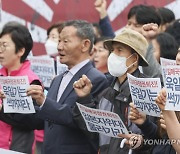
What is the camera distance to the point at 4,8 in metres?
9.48

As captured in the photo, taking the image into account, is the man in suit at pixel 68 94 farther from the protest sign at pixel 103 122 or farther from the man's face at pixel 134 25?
the man's face at pixel 134 25

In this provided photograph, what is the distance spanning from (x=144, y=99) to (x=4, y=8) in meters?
5.01

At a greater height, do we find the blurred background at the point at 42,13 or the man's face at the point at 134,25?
the blurred background at the point at 42,13

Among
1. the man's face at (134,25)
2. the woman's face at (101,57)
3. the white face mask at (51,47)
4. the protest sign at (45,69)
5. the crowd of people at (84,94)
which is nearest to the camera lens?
the crowd of people at (84,94)

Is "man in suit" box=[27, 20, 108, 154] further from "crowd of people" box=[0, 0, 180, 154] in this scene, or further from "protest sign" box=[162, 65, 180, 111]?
"protest sign" box=[162, 65, 180, 111]

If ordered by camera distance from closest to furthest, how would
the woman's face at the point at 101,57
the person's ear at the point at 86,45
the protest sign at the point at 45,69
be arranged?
the person's ear at the point at 86,45 < the protest sign at the point at 45,69 < the woman's face at the point at 101,57

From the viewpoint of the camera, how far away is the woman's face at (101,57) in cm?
797

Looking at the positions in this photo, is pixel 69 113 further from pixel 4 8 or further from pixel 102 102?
pixel 4 8

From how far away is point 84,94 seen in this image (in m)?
5.28

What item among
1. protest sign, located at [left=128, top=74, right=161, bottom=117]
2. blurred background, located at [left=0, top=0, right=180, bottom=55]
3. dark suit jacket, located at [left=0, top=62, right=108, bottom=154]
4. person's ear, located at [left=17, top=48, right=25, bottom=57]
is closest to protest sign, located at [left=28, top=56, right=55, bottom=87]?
person's ear, located at [left=17, top=48, right=25, bottom=57]

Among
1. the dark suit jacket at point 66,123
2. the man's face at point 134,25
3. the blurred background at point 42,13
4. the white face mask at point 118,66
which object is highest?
the blurred background at point 42,13

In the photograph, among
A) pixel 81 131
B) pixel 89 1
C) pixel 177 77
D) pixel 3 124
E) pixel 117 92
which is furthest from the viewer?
pixel 89 1

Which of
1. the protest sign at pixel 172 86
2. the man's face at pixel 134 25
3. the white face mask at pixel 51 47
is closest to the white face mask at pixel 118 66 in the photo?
the protest sign at pixel 172 86

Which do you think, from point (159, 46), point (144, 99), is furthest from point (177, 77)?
point (159, 46)
